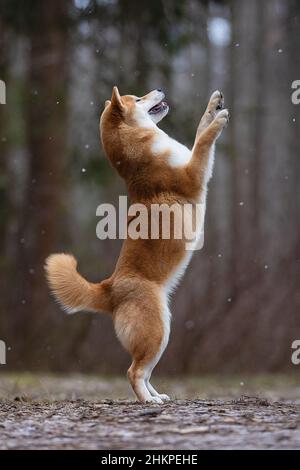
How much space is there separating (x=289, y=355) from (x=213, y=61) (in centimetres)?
744

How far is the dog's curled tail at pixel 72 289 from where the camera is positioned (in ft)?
23.4

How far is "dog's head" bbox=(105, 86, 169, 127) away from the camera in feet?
26.0

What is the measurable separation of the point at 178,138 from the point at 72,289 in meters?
8.60

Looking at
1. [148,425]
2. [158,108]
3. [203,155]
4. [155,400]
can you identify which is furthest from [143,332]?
[158,108]

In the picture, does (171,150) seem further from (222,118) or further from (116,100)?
(116,100)

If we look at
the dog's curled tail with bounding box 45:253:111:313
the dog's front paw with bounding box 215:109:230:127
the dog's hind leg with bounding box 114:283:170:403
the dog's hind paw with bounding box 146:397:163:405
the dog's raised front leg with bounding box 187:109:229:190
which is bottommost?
the dog's hind paw with bounding box 146:397:163:405

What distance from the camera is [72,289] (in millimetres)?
7133

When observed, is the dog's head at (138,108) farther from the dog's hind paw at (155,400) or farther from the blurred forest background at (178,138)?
the blurred forest background at (178,138)

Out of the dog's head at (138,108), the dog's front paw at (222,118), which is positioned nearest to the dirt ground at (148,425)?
the dog's front paw at (222,118)

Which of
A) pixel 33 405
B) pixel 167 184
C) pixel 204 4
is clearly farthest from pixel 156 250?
pixel 204 4

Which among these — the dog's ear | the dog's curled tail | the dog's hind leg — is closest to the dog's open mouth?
the dog's ear

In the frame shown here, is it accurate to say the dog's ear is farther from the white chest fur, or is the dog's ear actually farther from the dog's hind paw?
the dog's hind paw

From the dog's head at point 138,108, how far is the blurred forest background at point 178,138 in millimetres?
6666

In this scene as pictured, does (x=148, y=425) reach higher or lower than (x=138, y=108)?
lower
